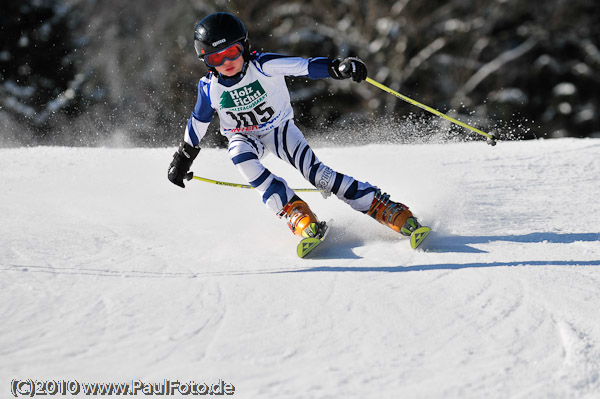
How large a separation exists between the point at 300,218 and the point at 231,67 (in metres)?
0.89

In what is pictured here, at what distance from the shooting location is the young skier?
12.2 ft

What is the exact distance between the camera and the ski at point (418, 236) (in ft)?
11.8

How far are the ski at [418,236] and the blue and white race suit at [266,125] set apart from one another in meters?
0.40

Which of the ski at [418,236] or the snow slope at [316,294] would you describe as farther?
the ski at [418,236]

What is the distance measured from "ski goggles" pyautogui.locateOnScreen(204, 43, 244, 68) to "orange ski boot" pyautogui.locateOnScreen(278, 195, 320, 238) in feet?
2.73

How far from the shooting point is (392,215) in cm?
380

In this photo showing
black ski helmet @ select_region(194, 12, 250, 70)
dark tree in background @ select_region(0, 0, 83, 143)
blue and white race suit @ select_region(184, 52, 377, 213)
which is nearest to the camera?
black ski helmet @ select_region(194, 12, 250, 70)

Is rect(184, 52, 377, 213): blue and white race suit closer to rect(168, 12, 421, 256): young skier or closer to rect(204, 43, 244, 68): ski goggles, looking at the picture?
rect(168, 12, 421, 256): young skier

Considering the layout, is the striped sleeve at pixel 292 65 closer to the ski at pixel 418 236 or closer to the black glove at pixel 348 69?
the black glove at pixel 348 69

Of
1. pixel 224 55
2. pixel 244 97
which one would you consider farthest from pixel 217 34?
pixel 244 97

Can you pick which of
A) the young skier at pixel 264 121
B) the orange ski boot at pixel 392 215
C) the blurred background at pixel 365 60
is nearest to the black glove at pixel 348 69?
the young skier at pixel 264 121

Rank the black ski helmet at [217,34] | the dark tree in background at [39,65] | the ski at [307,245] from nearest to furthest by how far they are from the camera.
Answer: the ski at [307,245] < the black ski helmet at [217,34] < the dark tree in background at [39,65]

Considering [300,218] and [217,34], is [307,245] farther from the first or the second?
[217,34]

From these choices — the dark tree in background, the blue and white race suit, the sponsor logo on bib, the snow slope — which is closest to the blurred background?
the dark tree in background
